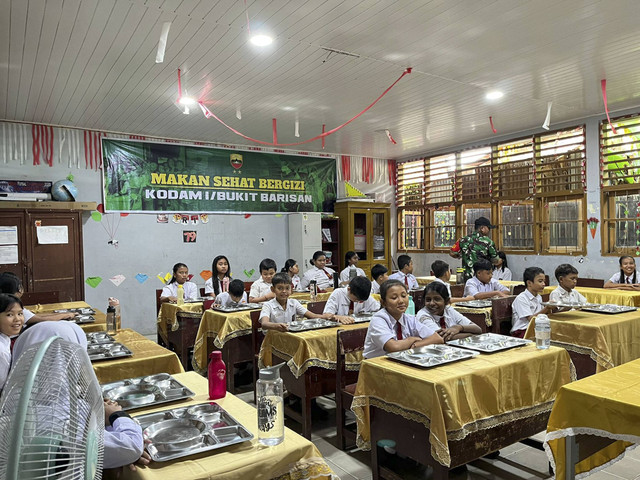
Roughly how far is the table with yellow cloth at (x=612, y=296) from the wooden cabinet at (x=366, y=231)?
4316 mm

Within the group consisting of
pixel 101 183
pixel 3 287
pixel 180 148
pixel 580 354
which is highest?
pixel 180 148

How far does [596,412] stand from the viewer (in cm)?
183

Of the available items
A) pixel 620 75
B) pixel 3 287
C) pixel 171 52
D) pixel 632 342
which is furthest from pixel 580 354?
pixel 3 287

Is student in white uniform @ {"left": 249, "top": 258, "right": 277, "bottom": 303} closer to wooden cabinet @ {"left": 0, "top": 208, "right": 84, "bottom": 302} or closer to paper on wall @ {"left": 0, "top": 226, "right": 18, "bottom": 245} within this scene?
wooden cabinet @ {"left": 0, "top": 208, "right": 84, "bottom": 302}

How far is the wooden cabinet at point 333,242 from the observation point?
29.8 ft

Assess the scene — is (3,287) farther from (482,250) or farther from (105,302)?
(482,250)

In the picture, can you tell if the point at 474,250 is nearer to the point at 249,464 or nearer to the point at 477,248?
the point at 477,248

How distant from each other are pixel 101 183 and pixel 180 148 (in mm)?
1349

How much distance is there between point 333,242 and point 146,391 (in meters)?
7.09

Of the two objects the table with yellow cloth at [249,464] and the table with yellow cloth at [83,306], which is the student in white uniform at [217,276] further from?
the table with yellow cloth at [249,464]

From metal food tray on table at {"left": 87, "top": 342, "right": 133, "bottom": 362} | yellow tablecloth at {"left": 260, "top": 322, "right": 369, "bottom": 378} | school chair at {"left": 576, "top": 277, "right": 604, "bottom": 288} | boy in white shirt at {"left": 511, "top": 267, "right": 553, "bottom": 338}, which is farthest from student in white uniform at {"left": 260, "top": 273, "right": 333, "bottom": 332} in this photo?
school chair at {"left": 576, "top": 277, "right": 604, "bottom": 288}

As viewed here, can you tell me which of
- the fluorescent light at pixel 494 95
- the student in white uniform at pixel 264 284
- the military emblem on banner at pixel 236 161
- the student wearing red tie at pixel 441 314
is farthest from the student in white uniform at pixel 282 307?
the military emblem on banner at pixel 236 161

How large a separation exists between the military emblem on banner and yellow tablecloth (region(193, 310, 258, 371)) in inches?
161

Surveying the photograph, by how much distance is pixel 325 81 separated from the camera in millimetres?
5039
